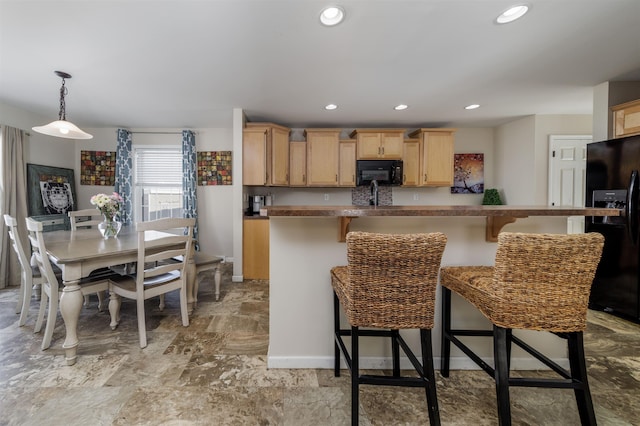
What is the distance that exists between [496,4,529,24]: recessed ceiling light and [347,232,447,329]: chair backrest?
1626 mm

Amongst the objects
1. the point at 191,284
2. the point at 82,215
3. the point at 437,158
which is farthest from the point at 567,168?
the point at 82,215

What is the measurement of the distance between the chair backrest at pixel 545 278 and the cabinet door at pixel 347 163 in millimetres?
3009

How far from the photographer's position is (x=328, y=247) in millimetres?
1592

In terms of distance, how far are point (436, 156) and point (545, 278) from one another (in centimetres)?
329

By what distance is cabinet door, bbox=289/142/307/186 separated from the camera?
387 centimetres

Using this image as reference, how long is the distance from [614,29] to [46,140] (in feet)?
21.1

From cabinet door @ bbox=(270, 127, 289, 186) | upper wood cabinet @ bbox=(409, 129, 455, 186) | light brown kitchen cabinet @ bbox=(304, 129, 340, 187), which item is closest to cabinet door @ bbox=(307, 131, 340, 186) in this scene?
light brown kitchen cabinet @ bbox=(304, 129, 340, 187)

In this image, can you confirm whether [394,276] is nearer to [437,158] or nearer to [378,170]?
[378,170]

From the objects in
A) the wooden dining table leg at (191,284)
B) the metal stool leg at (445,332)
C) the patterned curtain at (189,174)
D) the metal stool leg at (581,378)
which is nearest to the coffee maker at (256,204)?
the patterned curtain at (189,174)

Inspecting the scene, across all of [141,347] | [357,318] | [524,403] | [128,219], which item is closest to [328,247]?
[357,318]

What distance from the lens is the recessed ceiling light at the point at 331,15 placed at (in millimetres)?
1537

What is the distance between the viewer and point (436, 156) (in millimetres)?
3936

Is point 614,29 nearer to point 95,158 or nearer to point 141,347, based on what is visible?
point 141,347

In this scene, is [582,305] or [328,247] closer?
[582,305]
